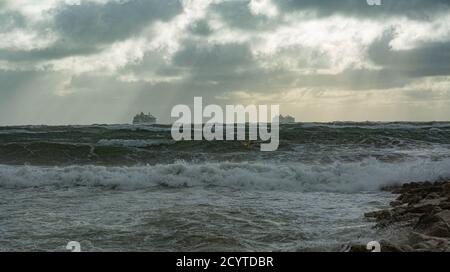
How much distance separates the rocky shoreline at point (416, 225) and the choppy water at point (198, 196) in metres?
0.36

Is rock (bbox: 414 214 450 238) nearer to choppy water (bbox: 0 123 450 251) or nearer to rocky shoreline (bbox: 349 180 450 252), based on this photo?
rocky shoreline (bbox: 349 180 450 252)

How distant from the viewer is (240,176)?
1418cm

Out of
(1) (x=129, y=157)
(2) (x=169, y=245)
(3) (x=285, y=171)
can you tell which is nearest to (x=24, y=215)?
(2) (x=169, y=245)

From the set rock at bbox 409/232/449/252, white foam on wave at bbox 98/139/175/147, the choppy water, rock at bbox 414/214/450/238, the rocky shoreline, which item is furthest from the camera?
white foam on wave at bbox 98/139/175/147

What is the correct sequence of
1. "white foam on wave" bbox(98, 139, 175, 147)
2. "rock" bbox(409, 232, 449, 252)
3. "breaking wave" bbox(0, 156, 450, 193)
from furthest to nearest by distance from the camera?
"white foam on wave" bbox(98, 139, 175, 147) → "breaking wave" bbox(0, 156, 450, 193) → "rock" bbox(409, 232, 449, 252)

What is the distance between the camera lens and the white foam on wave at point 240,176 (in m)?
13.7

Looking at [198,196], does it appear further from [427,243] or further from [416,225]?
[427,243]

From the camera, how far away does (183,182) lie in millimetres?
14078

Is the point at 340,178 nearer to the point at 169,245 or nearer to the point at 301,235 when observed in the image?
the point at 301,235

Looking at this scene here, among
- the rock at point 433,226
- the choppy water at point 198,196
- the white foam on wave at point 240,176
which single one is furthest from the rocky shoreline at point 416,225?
the white foam on wave at point 240,176

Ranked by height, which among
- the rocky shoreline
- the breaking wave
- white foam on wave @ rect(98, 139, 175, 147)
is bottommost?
the breaking wave

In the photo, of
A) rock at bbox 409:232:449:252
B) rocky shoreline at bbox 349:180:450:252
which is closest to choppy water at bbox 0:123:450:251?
rocky shoreline at bbox 349:180:450:252

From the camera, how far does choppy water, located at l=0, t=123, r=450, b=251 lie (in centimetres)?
690
